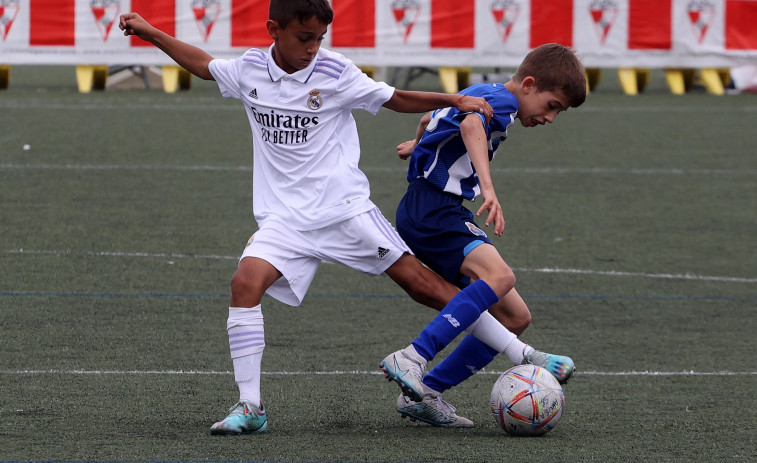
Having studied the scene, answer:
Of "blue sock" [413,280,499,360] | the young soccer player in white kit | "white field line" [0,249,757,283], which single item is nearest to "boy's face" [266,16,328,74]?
the young soccer player in white kit

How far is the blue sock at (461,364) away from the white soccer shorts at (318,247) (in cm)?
45

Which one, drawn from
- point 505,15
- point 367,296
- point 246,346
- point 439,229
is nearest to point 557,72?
point 439,229

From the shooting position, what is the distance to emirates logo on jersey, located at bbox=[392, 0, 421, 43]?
638 inches

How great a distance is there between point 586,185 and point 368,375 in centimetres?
571

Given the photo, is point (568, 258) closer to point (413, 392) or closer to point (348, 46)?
point (413, 392)

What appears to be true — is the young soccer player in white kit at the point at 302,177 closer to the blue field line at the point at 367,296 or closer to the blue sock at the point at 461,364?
the blue sock at the point at 461,364

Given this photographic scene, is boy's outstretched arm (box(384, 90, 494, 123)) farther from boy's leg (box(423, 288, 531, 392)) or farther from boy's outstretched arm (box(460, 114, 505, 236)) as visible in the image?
boy's leg (box(423, 288, 531, 392))

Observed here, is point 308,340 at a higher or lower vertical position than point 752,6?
lower

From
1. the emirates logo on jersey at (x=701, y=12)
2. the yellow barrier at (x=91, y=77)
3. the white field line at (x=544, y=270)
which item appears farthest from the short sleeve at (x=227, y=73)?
the emirates logo on jersey at (x=701, y=12)

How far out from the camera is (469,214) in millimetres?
4645

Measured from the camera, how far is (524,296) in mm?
6961

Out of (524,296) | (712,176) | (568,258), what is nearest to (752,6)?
(712,176)

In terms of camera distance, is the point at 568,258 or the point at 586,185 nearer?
the point at 568,258

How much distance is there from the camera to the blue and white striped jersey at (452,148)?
15.0 ft
